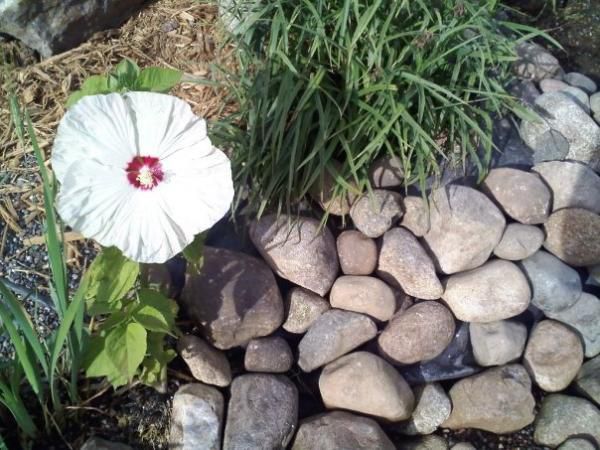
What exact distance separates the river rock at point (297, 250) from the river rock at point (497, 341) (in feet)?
1.72

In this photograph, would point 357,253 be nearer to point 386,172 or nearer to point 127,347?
point 386,172

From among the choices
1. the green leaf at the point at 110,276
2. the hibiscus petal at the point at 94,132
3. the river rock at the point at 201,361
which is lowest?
the river rock at the point at 201,361

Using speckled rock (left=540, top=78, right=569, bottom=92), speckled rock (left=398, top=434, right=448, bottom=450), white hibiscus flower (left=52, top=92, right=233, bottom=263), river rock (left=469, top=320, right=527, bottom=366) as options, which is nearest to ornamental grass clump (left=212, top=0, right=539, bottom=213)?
speckled rock (left=540, top=78, right=569, bottom=92)

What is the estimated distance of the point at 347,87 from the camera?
201cm

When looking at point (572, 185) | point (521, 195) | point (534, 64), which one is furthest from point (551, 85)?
point (521, 195)

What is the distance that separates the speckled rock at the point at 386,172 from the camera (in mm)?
2172

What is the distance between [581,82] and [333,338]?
153cm

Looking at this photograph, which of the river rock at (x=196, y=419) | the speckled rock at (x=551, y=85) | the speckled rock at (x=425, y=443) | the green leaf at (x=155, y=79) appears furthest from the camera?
the speckled rock at (x=551, y=85)

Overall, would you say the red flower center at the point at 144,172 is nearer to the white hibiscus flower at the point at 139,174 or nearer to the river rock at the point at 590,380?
the white hibiscus flower at the point at 139,174

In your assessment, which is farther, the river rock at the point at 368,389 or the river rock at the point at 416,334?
the river rock at the point at 416,334

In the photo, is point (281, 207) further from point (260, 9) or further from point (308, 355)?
point (260, 9)

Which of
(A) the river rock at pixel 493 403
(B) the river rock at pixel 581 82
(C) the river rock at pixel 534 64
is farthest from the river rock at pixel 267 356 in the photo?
(B) the river rock at pixel 581 82

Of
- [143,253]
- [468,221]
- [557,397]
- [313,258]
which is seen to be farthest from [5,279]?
[557,397]

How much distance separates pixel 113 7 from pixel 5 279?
1138mm
